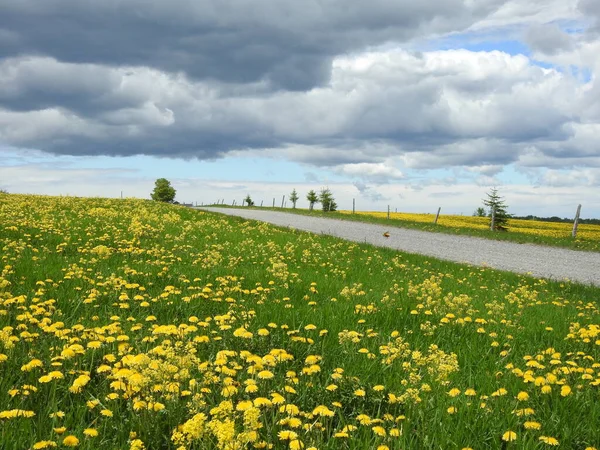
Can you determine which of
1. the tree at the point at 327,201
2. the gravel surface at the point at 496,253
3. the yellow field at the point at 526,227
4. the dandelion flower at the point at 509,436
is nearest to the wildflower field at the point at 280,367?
the dandelion flower at the point at 509,436

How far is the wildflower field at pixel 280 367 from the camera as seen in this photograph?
3.64m

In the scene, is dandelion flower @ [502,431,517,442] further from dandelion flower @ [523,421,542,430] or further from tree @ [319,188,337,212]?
tree @ [319,188,337,212]

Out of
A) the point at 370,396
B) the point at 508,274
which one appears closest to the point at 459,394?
the point at 370,396

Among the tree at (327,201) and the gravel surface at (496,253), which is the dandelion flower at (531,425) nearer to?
the gravel surface at (496,253)

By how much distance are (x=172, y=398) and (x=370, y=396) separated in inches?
67.9

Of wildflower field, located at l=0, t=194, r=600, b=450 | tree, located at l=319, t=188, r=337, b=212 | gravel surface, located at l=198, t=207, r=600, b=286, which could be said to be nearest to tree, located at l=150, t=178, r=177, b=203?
tree, located at l=319, t=188, r=337, b=212

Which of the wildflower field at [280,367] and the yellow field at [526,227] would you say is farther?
the yellow field at [526,227]

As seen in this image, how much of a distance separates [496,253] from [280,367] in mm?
18432

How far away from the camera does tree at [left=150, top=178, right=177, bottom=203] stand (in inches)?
3270

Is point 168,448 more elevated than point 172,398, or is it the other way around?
point 172,398

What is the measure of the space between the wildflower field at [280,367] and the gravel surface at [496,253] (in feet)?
21.8

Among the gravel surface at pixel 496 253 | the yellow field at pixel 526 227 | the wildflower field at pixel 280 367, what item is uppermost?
the yellow field at pixel 526 227

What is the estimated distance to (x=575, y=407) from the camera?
15.0ft

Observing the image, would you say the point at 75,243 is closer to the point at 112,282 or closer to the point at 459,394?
the point at 112,282
